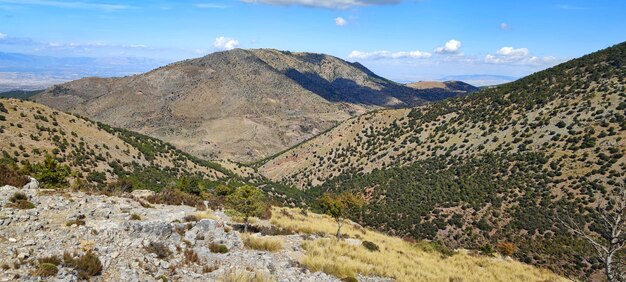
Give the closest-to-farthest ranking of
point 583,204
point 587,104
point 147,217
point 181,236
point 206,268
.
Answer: point 206,268 < point 181,236 < point 147,217 < point 583,204 < point 587,104

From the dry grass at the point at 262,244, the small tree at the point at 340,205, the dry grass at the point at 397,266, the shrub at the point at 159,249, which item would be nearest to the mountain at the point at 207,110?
the small tree at the point at 340,205

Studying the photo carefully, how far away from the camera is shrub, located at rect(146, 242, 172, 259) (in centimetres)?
1223

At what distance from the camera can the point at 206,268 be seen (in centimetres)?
1216

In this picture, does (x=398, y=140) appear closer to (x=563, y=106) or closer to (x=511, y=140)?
(x=511, y=140)

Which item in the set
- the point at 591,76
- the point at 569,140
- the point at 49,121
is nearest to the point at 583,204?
the point at 569,140

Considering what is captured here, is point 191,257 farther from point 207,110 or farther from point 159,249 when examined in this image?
point 207,110

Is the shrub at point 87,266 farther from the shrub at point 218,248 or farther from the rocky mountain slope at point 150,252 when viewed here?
the shrub at point 218,248

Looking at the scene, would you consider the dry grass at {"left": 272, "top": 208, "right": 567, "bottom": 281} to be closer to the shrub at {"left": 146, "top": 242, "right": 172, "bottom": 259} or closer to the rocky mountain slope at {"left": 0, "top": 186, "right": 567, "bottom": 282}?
the rocky mountain slope at {"left": 0, "top": 186, "right": 567, "bottom": 282}

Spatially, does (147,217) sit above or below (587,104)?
below

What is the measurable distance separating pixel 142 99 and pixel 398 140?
14007cm

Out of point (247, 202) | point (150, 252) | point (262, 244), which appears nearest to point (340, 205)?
point (247, 202)

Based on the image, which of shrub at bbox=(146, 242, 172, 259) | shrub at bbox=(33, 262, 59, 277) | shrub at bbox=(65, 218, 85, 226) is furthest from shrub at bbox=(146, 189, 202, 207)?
shrub at bbox=(33, 262, 59, 277)

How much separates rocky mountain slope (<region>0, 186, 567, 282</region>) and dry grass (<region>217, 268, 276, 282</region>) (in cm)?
4

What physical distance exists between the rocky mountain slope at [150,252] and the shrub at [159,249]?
0.10 ft
